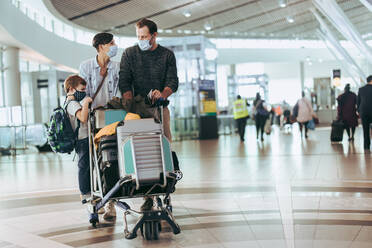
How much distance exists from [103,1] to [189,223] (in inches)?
732

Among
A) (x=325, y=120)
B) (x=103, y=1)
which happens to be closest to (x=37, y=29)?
(x=103, y=1)

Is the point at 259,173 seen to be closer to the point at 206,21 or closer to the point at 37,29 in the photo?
the point at 37,29

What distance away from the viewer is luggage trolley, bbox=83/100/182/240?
3.81 metres

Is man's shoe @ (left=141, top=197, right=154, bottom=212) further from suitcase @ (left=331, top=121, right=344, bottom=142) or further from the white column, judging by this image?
the white column

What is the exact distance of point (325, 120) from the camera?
135 feet

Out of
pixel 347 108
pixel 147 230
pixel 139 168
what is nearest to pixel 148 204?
pixel 147 230

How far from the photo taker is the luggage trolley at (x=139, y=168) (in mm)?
3814

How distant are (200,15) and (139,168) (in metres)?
24.3

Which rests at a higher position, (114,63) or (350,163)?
(114,63)

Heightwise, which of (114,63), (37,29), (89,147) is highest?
(37,29)

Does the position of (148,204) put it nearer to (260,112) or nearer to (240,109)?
(260,112)

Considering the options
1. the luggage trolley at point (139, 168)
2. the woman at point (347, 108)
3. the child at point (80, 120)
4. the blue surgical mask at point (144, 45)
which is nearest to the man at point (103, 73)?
the child at point (80, 120)

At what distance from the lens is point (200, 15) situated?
27453 mm

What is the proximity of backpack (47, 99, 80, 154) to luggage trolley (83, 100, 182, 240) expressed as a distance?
1.71 ft
